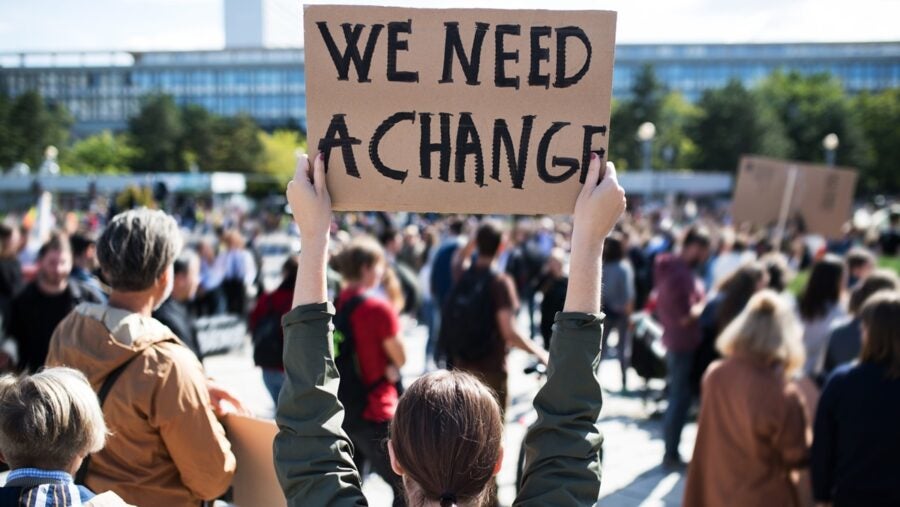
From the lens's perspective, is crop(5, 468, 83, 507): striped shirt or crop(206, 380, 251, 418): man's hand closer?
crop(5, 468, 83, 507): striped shirt

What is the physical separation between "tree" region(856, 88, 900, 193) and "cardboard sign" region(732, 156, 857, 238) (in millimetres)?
59828

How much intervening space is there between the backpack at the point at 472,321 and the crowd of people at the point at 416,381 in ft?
0.04

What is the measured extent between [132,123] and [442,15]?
85.9 m

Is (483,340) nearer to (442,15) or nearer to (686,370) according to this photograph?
(686,370)

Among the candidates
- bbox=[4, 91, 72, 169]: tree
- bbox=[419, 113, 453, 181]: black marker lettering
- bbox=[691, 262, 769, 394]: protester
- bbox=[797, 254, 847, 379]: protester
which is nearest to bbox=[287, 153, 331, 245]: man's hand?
bbox=[419, 113, 453, 181]: black marker lettering

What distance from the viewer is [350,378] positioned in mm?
4262

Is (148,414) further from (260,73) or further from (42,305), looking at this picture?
(260,73)

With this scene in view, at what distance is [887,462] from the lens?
310 centimetres

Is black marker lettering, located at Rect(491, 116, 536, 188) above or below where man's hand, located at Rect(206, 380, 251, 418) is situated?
above

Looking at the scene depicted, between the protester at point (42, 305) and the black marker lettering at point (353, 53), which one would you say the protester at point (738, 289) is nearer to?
the protester at point (42, 305)

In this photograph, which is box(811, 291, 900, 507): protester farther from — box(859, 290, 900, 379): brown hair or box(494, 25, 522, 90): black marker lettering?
box(494, 25, 522, 90): black marker lettering

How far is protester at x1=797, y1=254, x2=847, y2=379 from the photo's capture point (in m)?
5.30

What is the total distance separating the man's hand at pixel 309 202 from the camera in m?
1.72

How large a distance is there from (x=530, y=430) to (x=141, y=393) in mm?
1224
